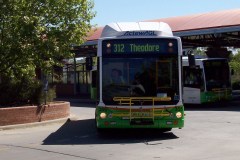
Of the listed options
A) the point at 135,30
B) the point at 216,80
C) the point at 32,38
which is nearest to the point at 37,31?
the point at 32,38

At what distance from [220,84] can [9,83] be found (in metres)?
12.3

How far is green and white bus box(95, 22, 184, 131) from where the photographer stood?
12.5 metres

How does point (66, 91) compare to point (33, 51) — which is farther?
point (66, 91)

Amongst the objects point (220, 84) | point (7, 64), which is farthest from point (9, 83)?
point (220, 84)

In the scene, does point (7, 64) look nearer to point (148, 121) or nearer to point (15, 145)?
point (15, 145)

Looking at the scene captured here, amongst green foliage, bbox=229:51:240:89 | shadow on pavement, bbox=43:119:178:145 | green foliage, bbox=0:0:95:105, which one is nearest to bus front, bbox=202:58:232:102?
green foliage, bbox=0:0:95:105

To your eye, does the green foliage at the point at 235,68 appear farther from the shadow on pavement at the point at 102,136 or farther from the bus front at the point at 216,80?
the shadow on pavement at the point at 102,136

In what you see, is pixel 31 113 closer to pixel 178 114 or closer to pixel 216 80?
pixel 178 114

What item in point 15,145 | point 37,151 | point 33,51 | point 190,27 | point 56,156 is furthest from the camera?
point 190,27

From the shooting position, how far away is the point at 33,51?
17703mm

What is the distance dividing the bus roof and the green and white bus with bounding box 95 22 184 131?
0.60 ft

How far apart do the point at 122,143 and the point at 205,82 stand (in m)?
13.5

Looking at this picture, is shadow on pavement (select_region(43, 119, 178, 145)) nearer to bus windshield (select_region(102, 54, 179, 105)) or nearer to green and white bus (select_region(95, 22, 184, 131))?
green and white bus (select_region(95, 22, 184, 131))

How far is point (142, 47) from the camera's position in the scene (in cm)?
1281
